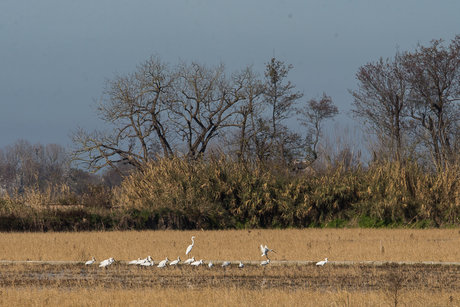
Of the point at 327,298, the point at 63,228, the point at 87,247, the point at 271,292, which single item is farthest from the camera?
the point at 63,228

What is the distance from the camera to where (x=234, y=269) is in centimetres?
1409

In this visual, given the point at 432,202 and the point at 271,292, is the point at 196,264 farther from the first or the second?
the point at 432,202

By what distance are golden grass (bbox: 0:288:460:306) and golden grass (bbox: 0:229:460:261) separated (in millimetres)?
5280

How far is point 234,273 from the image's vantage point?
→ 13500 millimetres

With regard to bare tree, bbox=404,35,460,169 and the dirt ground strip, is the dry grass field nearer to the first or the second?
the dirt ground strip

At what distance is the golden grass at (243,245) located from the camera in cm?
1645

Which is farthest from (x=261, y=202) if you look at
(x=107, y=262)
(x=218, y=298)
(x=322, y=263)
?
(x=218, y=298)

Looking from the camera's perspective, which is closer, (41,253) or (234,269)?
(234,269)

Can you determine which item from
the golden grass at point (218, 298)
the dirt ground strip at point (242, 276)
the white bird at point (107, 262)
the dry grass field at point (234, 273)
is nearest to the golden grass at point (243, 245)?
the dry grass field at point (234, 273)

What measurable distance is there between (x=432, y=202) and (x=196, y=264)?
46.4ft

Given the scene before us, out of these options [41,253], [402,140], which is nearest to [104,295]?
[41,253]

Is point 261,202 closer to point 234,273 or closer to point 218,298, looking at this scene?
point 234,273

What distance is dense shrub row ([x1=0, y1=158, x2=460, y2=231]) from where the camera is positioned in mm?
25828

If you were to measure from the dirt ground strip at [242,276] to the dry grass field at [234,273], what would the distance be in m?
0.02
